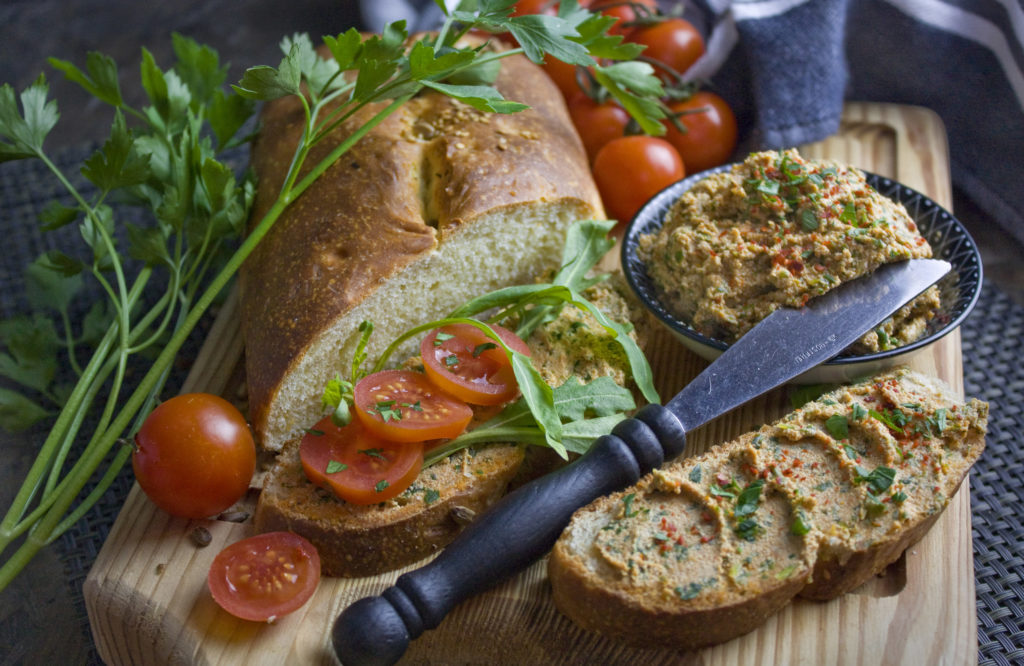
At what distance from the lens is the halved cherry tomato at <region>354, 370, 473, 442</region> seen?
266 centimetres

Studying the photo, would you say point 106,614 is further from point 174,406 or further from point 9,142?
point 9,142

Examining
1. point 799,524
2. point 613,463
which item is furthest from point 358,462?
point 799,524

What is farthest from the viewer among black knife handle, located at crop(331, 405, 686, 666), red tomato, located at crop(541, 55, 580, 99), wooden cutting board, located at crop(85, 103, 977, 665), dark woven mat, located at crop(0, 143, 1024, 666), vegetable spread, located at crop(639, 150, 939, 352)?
red tomato, located at crop(541, 55, 580, 99)

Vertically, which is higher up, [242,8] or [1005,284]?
[242,8]

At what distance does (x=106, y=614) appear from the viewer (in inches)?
105

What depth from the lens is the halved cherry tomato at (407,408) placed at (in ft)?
8.73

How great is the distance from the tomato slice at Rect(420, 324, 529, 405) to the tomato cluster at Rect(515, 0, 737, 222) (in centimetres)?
137

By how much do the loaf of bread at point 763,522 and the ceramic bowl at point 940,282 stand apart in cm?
26

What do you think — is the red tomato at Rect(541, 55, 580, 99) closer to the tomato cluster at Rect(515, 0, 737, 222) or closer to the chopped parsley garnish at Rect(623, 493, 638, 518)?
the tomato cluster at Rect(515, 0, 737, 222)

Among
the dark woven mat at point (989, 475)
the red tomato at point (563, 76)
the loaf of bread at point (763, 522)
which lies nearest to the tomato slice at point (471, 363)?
the loaf of bread at point (763, 522)

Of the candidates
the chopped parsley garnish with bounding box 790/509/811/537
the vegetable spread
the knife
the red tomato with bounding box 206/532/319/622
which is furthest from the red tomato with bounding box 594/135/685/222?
the red tomato with bounding box 206/532/319/622

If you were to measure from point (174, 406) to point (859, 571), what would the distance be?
6.87 feet

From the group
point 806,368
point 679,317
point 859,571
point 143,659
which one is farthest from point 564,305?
point 143,659

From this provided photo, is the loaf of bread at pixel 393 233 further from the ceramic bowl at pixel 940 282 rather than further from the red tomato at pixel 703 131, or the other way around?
the red tomato at pixel 703 131
